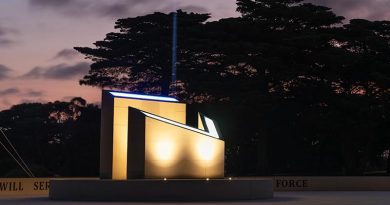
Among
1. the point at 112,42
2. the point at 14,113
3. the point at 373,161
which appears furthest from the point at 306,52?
the point at 14,113

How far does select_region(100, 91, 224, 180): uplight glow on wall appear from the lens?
91.1 ft

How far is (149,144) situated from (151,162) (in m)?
0.74

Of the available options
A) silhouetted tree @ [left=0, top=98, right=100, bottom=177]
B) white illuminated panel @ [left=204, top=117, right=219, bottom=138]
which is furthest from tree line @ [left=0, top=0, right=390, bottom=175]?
white illuminated panel @ [left=204, top=117, right=219, bottom=138]

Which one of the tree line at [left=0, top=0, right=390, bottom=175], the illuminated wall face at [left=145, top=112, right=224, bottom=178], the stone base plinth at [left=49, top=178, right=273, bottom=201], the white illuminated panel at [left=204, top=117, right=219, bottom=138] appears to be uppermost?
the tree line at [left=0, top=0, right=390, bottom=175]

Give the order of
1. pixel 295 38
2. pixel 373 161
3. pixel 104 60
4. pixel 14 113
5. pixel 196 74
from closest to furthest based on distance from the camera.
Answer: pixel 295 38 < pixel 196 74 < pixel 104 60 < pixel 373 161 < pixel 14 113

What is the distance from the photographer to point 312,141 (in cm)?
6912

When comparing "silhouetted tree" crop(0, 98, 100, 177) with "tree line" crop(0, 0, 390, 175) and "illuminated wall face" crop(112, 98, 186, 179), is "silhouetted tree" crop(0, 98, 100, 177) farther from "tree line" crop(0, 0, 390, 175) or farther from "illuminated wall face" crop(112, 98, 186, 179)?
"illuminated wall face" crop(112, 98, 186, 179)

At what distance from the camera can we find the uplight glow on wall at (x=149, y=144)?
27.8 metres

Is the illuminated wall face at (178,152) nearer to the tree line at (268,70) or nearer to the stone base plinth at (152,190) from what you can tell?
the stone base plinth at (152,190)

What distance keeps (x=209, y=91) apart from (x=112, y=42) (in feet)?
41.9

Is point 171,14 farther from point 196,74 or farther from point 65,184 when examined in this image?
point 65,184

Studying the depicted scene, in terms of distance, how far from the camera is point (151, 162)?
27.8m

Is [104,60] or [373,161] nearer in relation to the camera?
[104,60]

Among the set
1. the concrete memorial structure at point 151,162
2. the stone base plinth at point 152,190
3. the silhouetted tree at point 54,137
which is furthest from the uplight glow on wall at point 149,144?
the silhouetted tree at point 54,137
